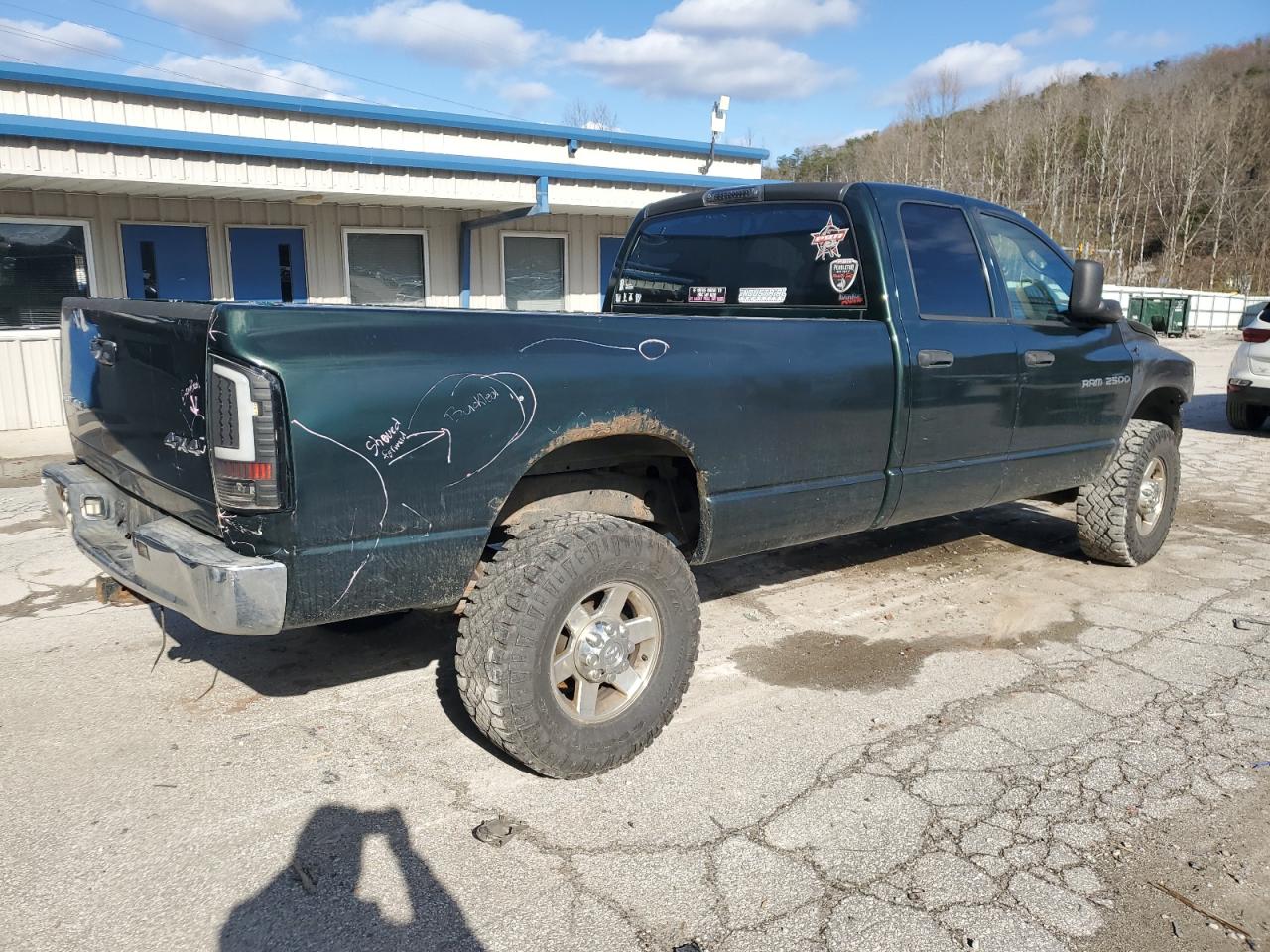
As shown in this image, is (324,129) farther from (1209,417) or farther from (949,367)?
(1209,417)

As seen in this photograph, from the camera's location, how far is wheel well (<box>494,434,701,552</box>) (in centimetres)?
335

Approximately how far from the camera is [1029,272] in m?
4.99

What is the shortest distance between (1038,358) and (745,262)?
5.10 feet

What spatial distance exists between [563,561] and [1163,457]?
450cm

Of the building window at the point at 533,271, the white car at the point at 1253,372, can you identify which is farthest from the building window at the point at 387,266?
the white car at the point at 1253,372

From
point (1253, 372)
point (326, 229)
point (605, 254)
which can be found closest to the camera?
point (1253, 372)

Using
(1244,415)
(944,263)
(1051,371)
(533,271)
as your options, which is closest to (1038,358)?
(1051,371)

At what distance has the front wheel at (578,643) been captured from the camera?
9.80 feet

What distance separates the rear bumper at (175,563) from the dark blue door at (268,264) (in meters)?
8.07

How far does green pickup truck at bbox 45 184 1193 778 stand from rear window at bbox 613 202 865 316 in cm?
2

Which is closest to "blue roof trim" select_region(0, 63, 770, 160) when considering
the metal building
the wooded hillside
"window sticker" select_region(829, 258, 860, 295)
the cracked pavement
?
the metal building

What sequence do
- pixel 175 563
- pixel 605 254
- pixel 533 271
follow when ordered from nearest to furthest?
pixel 175 563, pixel 533 271, pixel 605 254

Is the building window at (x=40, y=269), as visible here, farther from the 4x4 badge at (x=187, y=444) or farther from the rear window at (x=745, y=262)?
the 4x4 badge at (x=187, y=444)

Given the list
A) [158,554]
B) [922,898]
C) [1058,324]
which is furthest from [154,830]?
[1058,324]
